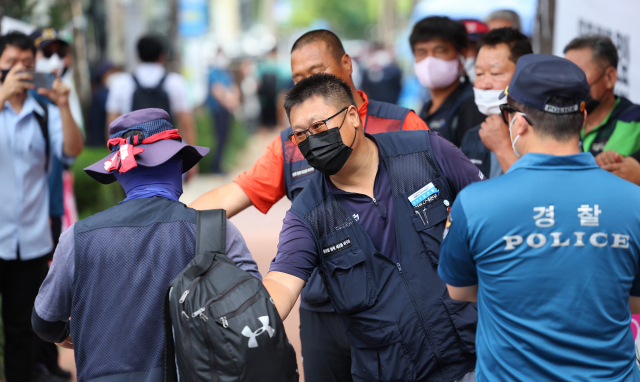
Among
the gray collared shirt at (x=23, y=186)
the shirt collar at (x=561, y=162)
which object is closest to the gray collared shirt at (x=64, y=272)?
the shirt collar at (x=561, y=162)

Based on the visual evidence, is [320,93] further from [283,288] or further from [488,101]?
[488,101]

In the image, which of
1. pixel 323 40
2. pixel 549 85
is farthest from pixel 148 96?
pixel 549 85

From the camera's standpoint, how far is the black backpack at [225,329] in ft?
7.02

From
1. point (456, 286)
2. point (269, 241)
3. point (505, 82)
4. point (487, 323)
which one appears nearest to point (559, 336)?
point (487, 323)

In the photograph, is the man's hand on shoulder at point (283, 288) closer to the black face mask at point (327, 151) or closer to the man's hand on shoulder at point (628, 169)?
the black face mask at point (327, 151)

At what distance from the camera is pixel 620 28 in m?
5.45

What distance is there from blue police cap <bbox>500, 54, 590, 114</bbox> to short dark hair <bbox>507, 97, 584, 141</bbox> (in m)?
0.01

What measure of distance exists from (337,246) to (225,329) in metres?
0.76

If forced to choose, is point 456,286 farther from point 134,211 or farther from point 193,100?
point 193,100

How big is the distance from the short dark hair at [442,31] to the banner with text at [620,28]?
1.31 m

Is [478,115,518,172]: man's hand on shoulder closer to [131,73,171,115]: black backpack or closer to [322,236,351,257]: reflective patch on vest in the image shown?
[322,236,351,257]: reflective patch on vest

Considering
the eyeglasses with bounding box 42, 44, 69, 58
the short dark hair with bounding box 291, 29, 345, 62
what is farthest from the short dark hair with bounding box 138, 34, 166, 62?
the short dark hair with bounding box 291, 29, 345, 62

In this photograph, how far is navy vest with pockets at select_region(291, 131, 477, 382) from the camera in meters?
2.64

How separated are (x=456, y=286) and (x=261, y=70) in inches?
812
